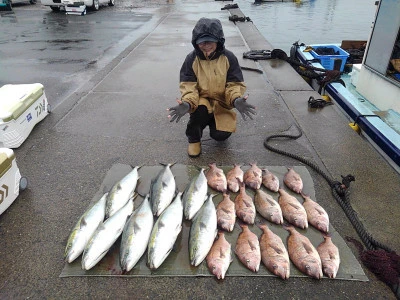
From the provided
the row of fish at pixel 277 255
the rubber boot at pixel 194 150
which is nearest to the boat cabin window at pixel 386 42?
the rubber boot at pixel 194 150

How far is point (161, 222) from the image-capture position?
270 cm

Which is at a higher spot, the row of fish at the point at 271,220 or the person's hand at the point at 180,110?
the person's hand at the point at 180,110

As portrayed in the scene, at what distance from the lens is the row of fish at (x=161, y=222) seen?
8.04ft

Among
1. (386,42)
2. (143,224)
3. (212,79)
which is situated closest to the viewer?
(143,224)

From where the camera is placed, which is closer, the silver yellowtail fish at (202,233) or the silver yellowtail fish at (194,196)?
the silver yellowtail fish at (202,233)

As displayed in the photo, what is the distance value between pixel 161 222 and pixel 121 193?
0.65 metres

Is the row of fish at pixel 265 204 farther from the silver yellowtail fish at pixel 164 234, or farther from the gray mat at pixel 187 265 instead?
the silver yellowtail fish at pixel 164 234

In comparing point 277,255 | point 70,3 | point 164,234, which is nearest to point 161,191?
point 164,234

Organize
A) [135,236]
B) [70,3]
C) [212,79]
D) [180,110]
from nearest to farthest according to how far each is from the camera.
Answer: [135,236] < [180,110] < [212,79] < [70,3]

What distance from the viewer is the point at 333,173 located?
3580 mm

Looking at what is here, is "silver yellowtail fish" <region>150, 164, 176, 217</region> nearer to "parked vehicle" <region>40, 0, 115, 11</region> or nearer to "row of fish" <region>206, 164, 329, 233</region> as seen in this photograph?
"row of fish" <region>206, 164, 329, 233</region>

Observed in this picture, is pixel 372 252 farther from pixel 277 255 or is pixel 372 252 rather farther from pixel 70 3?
pixel 70 3

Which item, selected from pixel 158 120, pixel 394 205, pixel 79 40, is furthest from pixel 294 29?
pixel 394 205

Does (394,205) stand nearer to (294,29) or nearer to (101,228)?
(101,228)
